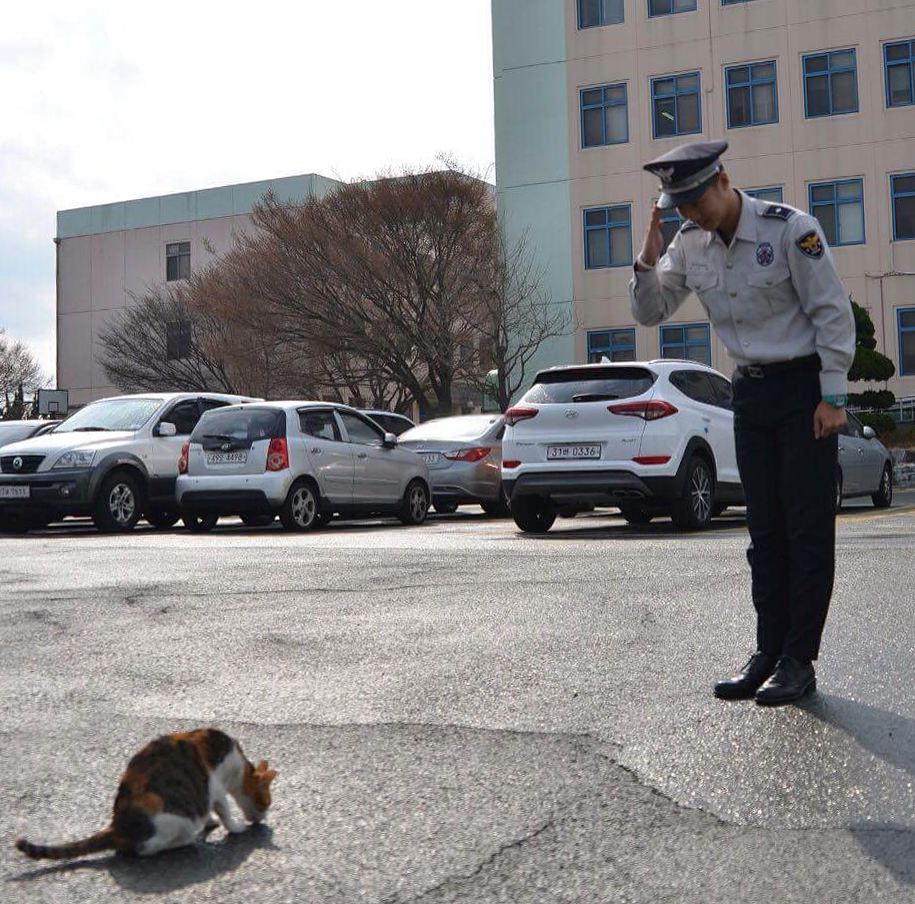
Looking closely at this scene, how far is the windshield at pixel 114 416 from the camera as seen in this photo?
1812cm

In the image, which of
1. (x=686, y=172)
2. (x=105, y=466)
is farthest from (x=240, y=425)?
(x=686, y=172)

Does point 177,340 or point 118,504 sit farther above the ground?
point 177,340

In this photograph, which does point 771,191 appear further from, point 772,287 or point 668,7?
point 772,287

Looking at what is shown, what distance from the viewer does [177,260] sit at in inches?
2586

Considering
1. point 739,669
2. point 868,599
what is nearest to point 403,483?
point 868,599

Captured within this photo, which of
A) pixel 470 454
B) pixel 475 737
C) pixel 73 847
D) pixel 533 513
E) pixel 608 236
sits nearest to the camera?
pixel 73 847

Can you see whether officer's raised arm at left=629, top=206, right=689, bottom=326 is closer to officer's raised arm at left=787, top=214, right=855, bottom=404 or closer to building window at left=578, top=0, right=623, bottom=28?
officer's raised arm at left=787, top=214, right=855, bottom=404

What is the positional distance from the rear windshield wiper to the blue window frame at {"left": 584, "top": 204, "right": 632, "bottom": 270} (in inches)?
1150

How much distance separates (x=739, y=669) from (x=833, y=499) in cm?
97

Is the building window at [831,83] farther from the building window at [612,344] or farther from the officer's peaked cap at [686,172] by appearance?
the officer's peaked cap at [686,172]

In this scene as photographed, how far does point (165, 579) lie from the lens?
9.59 meters

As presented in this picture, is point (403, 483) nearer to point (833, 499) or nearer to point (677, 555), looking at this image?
point (677, 555)

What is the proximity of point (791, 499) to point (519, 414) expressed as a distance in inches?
366

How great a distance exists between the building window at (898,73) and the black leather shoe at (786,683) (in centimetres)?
3813
